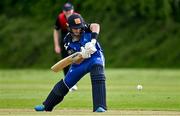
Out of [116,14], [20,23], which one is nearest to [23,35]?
[20,23]

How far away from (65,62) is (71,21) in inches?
34.2

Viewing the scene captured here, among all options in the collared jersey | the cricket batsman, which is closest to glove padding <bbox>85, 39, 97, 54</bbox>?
the cricket batsman

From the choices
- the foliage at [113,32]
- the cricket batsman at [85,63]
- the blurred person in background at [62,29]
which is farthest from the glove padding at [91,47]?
the foliage at [113,32]

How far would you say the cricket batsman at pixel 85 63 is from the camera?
14453 millimetres

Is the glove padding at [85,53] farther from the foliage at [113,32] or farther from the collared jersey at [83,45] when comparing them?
the foliage at [113,32]

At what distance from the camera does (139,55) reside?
51.3 meters

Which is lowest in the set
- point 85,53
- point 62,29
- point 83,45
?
point 85,53

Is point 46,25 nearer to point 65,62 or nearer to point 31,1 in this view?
point 31,1

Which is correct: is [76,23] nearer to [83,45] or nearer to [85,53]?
[83,45]

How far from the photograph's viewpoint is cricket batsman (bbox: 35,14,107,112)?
14.5 m

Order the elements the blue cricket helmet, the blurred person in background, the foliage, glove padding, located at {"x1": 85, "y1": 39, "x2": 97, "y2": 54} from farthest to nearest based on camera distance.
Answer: the foliage → the blurred person in background → the blue cricket helmet → glove padding, located at {"x1": 85, "y1": 39, "x2": 97, "y2": 54}

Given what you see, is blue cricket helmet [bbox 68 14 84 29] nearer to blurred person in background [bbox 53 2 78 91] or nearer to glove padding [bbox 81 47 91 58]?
glove padding [bbox 81 47 91 58]

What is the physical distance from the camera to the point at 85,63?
584 inches

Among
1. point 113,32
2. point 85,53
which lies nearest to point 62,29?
point 85,53
